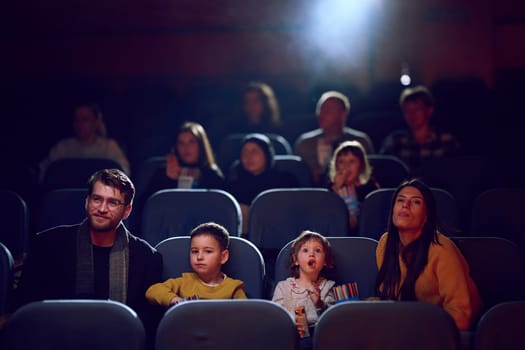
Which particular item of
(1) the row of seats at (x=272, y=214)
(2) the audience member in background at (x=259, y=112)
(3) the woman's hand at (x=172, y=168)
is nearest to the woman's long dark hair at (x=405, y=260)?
(1) the row of seats at (x=272, y=214)

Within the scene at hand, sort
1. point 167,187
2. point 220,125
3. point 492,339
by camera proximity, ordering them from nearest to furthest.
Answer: point 492,339 < point 167,187 < point 220,125

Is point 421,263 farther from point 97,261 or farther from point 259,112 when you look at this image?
point 259,112

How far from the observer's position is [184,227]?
400 cm

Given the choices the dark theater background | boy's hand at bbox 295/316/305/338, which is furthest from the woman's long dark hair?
the dark theater background

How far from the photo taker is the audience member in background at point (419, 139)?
5184 millimetres

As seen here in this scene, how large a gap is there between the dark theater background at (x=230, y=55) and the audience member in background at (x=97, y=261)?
11.2 ft

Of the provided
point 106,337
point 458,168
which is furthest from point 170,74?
point 106,337

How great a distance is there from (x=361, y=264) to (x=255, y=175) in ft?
4.79

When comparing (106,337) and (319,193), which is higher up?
(319,193)

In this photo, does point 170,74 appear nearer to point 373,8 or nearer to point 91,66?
point 91,66

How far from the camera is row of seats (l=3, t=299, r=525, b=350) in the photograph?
101 inches

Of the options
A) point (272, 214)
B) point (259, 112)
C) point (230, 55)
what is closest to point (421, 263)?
point (272, 214)

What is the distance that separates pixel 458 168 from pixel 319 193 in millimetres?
1035

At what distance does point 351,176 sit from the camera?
4.36 meters
